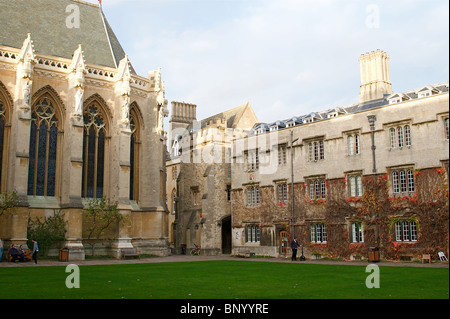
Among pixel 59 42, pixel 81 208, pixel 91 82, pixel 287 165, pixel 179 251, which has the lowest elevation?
pixel 179 251

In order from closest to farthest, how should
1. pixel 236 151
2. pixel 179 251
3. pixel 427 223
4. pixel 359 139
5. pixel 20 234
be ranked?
pixel 427 223, pixel 20 234, pixel 359 139, pixel 236 151, pixel 179 251

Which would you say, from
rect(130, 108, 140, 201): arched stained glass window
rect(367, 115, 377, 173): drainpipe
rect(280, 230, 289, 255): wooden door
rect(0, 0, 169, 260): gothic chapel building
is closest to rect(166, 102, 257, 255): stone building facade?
rect(0, 0, 169, 260): gothic chapel building

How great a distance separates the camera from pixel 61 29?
36.7 metres

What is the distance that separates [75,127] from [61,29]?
9461 mm

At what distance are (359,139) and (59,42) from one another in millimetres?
22654

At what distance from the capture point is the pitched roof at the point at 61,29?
3419 centimetres

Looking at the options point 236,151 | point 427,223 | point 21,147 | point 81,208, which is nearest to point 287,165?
point 236,151

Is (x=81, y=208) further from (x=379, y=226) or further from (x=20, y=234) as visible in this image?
(x=379, y=226)

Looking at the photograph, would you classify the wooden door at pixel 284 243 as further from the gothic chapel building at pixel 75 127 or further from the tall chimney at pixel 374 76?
the tall chimney at pixel 374 76

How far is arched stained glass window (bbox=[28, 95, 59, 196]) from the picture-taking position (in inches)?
1257

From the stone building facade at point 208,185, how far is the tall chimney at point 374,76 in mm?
11325

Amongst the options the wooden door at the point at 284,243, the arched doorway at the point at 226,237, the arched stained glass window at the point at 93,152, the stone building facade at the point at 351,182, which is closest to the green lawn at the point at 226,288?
the stone building facade at the point at 351,182

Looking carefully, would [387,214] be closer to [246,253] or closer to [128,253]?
[246,253]

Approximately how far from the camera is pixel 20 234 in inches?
1125
